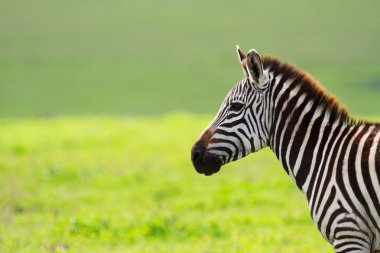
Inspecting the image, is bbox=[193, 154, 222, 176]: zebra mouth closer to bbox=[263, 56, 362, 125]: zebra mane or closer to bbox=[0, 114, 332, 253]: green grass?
bbox=[263, 56, 362, 125]: zebra mane

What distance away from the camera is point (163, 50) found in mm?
41562

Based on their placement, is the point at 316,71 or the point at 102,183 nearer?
the point at 102,183

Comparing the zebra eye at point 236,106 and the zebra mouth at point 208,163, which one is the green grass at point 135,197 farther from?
the zebra eye at point 236,106

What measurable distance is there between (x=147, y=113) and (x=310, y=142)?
23.0 m

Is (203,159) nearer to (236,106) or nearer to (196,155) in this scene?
(196,155)

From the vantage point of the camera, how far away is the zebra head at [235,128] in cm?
698

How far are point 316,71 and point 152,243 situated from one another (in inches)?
1015

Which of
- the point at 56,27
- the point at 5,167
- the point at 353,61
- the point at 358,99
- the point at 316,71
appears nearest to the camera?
the point at 5,167

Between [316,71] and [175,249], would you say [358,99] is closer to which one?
[316,71]

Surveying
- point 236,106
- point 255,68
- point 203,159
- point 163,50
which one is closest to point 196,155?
point 203,159

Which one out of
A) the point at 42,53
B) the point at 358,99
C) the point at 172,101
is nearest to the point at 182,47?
the point at 42,53

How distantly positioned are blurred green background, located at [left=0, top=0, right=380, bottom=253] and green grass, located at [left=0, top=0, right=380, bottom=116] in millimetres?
99

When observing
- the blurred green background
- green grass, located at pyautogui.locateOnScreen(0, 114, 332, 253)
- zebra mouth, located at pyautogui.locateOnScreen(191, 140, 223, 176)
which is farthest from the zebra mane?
the blurred green background

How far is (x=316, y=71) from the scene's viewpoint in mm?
35406
